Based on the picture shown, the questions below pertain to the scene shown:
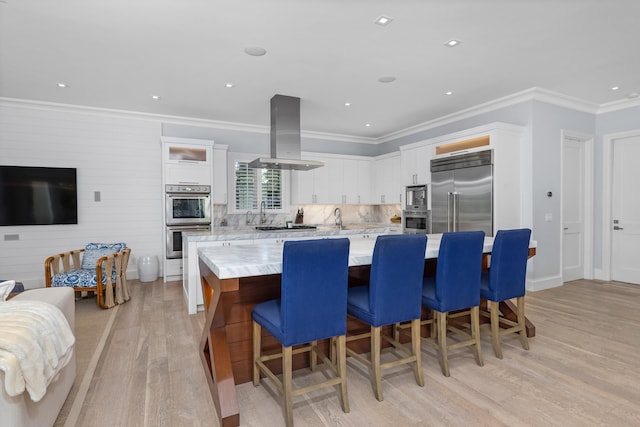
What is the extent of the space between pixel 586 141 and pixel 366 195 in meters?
3.92

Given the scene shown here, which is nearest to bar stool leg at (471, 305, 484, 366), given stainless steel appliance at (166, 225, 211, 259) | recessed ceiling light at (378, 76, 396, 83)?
recessed ceiling light at (378, 76, 396, 83)

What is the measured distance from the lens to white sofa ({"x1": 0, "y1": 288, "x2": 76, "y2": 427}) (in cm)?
138

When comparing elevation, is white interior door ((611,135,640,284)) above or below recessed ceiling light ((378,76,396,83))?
below

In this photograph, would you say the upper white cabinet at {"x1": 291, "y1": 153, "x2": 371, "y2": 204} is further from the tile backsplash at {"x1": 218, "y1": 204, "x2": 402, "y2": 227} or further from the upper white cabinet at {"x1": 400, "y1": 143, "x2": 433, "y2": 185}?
the upper white cabinet at {"x1": 400, "y1": 143, "x2": 433, "y2": 185}

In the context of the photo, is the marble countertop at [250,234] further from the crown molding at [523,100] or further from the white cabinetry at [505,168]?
the crown molding at [523,100]

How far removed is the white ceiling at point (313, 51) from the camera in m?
2.75

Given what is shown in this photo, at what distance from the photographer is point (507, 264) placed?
2754 millimetres

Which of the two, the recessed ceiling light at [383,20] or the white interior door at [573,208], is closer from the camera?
the recessed ceiling light at [383,20]

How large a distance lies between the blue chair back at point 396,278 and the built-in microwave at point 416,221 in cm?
370

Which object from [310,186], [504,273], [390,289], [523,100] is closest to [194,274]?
[390,289]

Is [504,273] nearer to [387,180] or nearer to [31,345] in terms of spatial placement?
[31,345]

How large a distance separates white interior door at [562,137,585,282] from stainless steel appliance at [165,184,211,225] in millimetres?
5602

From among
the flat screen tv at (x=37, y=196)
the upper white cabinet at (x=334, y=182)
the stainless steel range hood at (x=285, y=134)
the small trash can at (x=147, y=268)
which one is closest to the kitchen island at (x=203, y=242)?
the stainless steel range hood at (x=285, y=134)

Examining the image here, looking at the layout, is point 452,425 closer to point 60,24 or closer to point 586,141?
point 60,24
